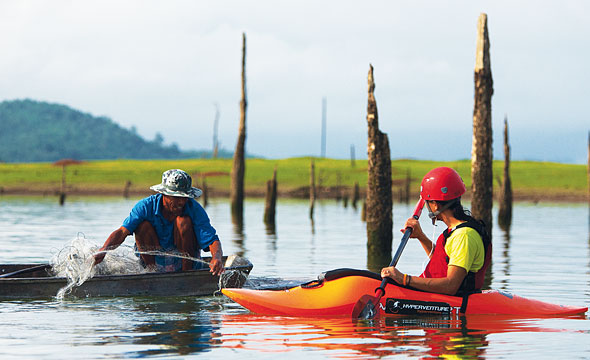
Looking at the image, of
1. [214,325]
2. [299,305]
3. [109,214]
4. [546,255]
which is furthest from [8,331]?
[109,214]

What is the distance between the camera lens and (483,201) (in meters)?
19.7

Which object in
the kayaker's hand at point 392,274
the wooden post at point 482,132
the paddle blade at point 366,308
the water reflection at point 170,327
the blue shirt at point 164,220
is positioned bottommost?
the water reflection at point 170,327

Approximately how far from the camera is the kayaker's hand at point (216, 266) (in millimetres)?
11586

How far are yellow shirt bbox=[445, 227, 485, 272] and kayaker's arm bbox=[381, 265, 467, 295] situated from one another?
0.09 m

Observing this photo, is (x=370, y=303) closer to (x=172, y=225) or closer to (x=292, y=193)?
(x=172, y=225)

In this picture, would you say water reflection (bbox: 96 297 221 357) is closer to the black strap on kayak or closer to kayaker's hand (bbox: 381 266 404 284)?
kayaker's hand (bbox: 381 266 404 284)

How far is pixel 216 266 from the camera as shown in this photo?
11.6 m

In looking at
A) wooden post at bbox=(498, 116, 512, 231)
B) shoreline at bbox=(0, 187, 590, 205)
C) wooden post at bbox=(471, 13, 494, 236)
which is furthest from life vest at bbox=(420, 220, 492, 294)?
shoreline at bbox=(0, 187, 590, 205)

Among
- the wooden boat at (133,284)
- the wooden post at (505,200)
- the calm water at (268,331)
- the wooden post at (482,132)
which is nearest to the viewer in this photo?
the calm water at (268,331)

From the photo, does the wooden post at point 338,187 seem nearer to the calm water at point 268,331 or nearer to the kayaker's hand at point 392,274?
the calm water at point 268,331

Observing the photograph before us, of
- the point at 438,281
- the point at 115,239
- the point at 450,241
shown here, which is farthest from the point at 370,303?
the point at 115,239

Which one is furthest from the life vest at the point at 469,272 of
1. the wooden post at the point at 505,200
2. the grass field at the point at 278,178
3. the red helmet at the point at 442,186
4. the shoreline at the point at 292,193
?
the grass field at the point at 278,178

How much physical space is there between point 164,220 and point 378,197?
7208 mm

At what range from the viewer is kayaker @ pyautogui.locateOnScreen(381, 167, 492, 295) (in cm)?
935
